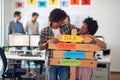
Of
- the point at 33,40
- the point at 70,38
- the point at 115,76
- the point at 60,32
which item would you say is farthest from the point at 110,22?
the point at 70,38

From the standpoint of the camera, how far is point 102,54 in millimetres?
5184

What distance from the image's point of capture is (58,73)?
2.88 metres

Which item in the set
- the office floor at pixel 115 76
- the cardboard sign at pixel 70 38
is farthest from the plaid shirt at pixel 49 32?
the office floor at pixel 115 76

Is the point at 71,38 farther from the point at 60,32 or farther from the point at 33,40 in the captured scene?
the point at 33,40

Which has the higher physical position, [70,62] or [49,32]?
[49,32]

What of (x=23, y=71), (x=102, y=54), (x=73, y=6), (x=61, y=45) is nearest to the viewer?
(x=61, y=45)

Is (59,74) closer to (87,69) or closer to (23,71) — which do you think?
(87,69)

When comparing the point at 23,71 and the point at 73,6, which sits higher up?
the point at 73,6

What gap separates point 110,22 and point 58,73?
4.33 m

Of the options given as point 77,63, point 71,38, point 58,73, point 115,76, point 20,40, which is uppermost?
point 71,38

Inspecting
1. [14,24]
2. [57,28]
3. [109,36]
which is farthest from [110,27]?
[57,28]

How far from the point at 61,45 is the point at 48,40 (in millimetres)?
209

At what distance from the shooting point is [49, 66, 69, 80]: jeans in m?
2.82

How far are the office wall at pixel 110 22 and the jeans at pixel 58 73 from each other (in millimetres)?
4256
